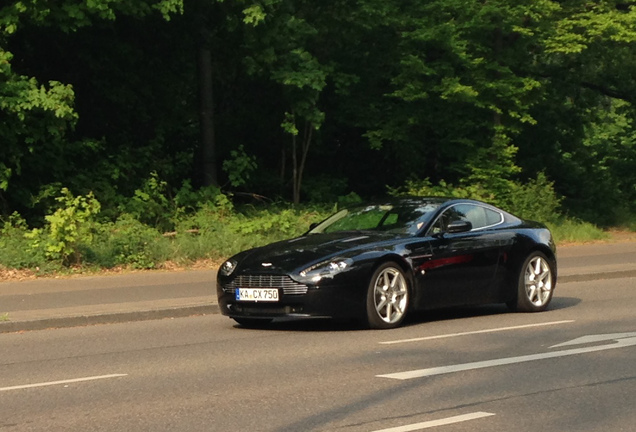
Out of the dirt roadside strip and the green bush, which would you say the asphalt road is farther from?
the green bush

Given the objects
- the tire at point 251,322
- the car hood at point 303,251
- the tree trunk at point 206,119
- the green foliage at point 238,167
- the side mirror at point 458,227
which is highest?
the tree trunk at point 206,119

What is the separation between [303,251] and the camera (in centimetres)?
1249

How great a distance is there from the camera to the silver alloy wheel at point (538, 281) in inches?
564

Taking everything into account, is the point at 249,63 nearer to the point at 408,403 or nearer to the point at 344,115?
the point at 344,115

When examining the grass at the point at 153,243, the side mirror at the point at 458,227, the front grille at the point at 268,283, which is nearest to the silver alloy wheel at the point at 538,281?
the side mirror at the point at 458,227

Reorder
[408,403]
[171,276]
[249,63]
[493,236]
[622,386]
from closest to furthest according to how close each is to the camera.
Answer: [408,403]
[622,386]
[493,236]
[171,276]
[249,63]

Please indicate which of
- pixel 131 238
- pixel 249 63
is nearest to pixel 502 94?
pixel 249 63

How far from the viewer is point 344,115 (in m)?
31.4

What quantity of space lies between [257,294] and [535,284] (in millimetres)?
3891

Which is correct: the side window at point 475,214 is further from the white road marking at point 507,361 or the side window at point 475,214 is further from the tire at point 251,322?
the tire at point 251,322

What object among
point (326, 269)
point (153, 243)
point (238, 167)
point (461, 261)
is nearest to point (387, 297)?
point (326, 269)

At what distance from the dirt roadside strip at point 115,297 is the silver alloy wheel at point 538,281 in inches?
156

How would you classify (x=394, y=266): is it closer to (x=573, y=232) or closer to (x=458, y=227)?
(x=458, y=227)

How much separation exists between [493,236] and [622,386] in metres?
5.11
